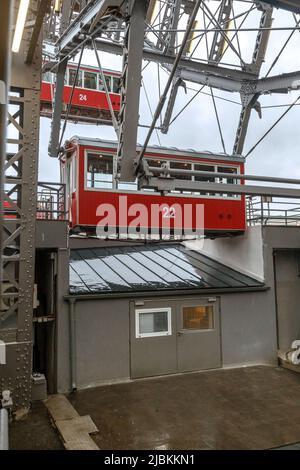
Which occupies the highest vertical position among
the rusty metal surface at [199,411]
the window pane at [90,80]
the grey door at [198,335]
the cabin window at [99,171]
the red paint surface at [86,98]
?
the window pane at [90,80]

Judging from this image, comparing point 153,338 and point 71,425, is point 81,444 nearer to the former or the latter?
point 71,425

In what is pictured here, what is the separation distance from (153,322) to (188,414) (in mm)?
2734

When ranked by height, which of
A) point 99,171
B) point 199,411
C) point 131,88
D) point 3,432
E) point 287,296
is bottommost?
point 199,411

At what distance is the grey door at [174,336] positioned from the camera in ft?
30.4

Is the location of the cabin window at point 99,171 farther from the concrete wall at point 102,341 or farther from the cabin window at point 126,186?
the concrete wall at point 102,341

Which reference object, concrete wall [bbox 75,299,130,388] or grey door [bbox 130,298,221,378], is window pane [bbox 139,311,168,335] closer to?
grey door [bbox 130,298,221,378]

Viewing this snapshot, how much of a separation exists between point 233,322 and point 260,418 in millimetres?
3556

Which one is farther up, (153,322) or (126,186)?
(126,186)

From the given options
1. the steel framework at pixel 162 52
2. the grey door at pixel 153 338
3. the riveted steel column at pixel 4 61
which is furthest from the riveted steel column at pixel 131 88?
the riveted steel column at pixel 4 61

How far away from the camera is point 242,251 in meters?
11.9

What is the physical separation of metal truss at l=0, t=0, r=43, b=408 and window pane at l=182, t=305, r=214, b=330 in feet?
14.3

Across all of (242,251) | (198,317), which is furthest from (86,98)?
(198,317)

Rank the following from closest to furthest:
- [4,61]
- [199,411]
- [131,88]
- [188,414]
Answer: [4,61], [131,88], [188,414], [199,411]
